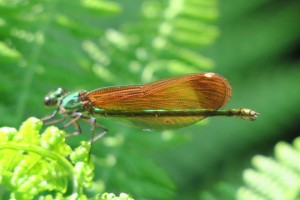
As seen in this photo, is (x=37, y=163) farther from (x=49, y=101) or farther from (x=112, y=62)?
(x=112, y=62)

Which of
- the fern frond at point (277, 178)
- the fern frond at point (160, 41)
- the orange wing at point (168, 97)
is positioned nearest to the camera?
the orange wing at point (168, 97)

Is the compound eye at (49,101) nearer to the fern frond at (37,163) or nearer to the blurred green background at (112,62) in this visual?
the blurred green background at (112,62)

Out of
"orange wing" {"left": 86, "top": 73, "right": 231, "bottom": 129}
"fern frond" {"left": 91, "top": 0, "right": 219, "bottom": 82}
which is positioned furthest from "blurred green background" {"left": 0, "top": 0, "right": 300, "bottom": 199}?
"orange wing" {"left": 86, "top": 73, "right": 231, "bottom": 129}

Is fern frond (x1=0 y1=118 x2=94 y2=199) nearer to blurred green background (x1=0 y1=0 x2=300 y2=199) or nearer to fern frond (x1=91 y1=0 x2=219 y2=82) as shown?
blurred green background (x1=0 y1=0 x2=300 y2=199)

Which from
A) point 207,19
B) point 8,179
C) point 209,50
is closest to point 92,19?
point 209,50

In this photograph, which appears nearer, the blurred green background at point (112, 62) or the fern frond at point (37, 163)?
the fern frond at point (37, 163)

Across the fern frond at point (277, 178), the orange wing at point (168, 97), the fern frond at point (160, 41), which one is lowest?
the fern frond at point (277, 178)

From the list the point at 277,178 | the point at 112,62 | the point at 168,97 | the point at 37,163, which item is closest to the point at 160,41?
the point at 112,62

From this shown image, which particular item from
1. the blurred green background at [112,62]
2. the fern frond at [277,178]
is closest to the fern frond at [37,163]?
the blurred green background at [112,62]
